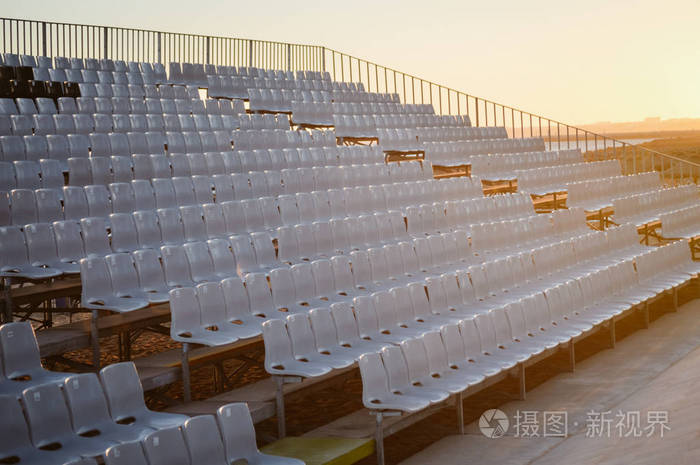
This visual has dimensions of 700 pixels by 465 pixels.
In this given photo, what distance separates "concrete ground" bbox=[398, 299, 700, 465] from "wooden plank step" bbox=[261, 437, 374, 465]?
1.46 feet

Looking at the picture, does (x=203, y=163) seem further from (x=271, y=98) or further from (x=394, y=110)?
(x=394, y=110)

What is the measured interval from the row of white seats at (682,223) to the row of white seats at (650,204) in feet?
0.94

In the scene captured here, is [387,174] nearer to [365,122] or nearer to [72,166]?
[365,122]

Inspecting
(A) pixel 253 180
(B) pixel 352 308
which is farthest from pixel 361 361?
(A) pixel 253 180

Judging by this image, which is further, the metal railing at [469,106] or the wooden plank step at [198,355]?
the metal railing at [469,106]

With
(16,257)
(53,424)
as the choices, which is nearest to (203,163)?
(16,257)

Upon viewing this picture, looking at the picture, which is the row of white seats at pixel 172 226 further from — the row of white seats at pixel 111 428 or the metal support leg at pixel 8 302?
the row of white seats at pixel 111 428

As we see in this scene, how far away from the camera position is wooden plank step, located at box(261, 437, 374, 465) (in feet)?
13.3

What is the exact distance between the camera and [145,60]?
1226 cm

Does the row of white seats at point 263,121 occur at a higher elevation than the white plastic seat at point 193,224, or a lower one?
higher

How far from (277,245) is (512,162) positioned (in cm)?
532

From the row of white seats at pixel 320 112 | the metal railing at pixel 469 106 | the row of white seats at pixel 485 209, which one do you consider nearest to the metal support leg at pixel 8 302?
the row of white seats at pixel 485 209

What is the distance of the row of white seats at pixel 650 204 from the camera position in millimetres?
10203

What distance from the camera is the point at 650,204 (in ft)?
35.6
